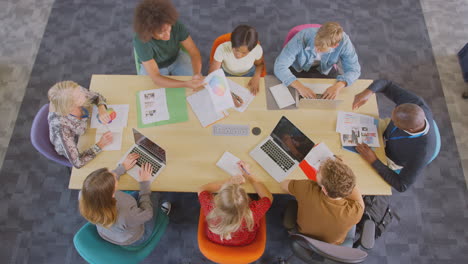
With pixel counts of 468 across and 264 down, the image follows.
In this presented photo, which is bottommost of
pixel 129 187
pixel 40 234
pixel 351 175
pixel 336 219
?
pixel 40 234

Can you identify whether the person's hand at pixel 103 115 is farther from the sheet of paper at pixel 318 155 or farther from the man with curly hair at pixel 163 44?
the sheet of paper at pixel 318 155

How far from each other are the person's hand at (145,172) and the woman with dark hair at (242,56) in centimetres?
92

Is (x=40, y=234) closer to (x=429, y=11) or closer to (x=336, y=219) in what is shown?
(x=336, y=219)

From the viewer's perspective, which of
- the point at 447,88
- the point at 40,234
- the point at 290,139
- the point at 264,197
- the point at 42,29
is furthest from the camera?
the point at 42,29

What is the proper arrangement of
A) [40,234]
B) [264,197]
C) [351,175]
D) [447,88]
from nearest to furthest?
[351,175] < [264,197] < [40,234] < [447,88]

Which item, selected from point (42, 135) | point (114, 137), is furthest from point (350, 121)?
point (42, 135)

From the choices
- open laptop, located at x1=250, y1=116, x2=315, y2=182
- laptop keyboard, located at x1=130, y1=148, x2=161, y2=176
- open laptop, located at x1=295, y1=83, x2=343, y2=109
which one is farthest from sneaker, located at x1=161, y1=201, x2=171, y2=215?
open laptop, located at x1=295, y1=83, x2=343, y2=109

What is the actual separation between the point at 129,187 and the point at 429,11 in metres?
3.99

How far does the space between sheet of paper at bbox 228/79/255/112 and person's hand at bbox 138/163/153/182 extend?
0.74 m

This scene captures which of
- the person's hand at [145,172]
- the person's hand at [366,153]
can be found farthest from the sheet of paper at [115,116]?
the person's hand at [366,153]

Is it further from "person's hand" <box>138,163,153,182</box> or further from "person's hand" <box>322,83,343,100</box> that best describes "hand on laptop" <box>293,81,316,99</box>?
"person's hand" <box>138,163,153,182</box>

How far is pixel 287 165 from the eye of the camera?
1.99 metres

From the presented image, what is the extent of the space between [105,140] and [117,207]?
469 millimetres

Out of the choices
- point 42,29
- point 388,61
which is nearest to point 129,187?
point 42,29
